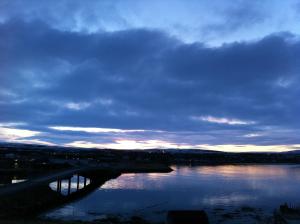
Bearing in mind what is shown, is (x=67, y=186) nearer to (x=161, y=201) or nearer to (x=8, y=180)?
(x=8, y=180)

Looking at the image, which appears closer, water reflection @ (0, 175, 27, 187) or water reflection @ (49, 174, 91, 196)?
water reflection @ (49, 174, 91, 196)

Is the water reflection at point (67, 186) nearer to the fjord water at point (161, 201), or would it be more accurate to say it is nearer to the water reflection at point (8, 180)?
the fjord water at point (161, 201)

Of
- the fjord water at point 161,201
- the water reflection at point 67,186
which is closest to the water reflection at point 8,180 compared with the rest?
Result: the water reflection at point 67,186

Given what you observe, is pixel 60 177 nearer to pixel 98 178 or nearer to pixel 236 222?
pixel 236 222

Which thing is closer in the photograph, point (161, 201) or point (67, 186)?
point (161, 201)

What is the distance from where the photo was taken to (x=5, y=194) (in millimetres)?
41250

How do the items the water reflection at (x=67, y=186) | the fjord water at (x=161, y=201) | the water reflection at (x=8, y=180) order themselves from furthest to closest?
the water reflection at (x=8, y=180) → the water reflection at (x=67, y=186) → the fjord water at (x=161, y=201)

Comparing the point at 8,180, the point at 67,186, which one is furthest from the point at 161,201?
the point at 67,186

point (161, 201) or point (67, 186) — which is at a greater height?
point (67, 186)

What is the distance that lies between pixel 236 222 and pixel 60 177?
31.6 m

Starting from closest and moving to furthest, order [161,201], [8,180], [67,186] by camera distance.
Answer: [161,201], [8,180], [67,186]

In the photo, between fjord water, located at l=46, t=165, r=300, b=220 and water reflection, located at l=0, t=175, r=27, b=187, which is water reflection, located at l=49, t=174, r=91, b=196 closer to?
fjord water, located at l=46, t=165, r=300, b=220

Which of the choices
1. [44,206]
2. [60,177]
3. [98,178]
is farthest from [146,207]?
[98,178]

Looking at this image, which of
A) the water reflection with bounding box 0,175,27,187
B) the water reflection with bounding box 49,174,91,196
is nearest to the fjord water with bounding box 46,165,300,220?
the water reflection with bounding box 49,174,91,196
